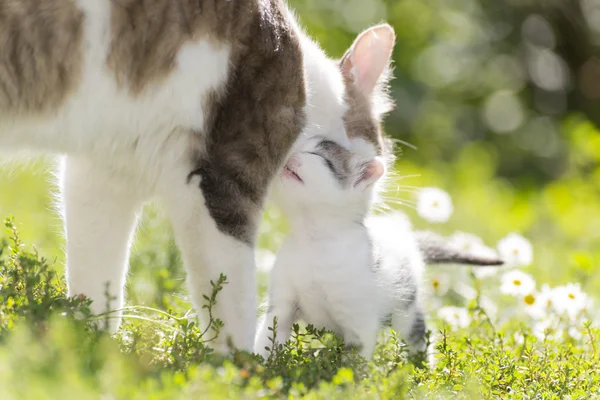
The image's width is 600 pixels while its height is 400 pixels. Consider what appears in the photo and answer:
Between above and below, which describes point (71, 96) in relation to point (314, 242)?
above

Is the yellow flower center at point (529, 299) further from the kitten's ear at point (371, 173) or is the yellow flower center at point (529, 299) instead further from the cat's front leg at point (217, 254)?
the cat's front leg at point (217, 254)

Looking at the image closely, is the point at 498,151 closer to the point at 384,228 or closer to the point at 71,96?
the point at 384,228

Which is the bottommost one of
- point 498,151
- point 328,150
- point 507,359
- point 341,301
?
point 507,359

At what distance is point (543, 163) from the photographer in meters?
12.1

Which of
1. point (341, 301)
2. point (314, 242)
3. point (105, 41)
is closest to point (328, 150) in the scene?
point (314, 242)

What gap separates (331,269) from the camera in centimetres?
346

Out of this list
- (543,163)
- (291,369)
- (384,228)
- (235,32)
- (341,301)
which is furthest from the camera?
(543,163)

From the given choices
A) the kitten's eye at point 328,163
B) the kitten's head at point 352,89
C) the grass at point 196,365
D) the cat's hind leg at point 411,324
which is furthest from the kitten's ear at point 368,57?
the grass at point 196,365

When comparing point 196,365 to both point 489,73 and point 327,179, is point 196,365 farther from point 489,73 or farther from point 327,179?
point 489,73

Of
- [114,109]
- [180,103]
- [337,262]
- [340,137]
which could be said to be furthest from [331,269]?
[114,109]

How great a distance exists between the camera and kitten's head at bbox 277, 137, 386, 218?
3.54 meters

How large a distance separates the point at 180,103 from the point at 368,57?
136cm

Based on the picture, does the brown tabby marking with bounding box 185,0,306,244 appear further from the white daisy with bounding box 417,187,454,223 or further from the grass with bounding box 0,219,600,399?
Answer: the white daisy with bounding box 417,187,454,223

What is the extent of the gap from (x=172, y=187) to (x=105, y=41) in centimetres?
58
